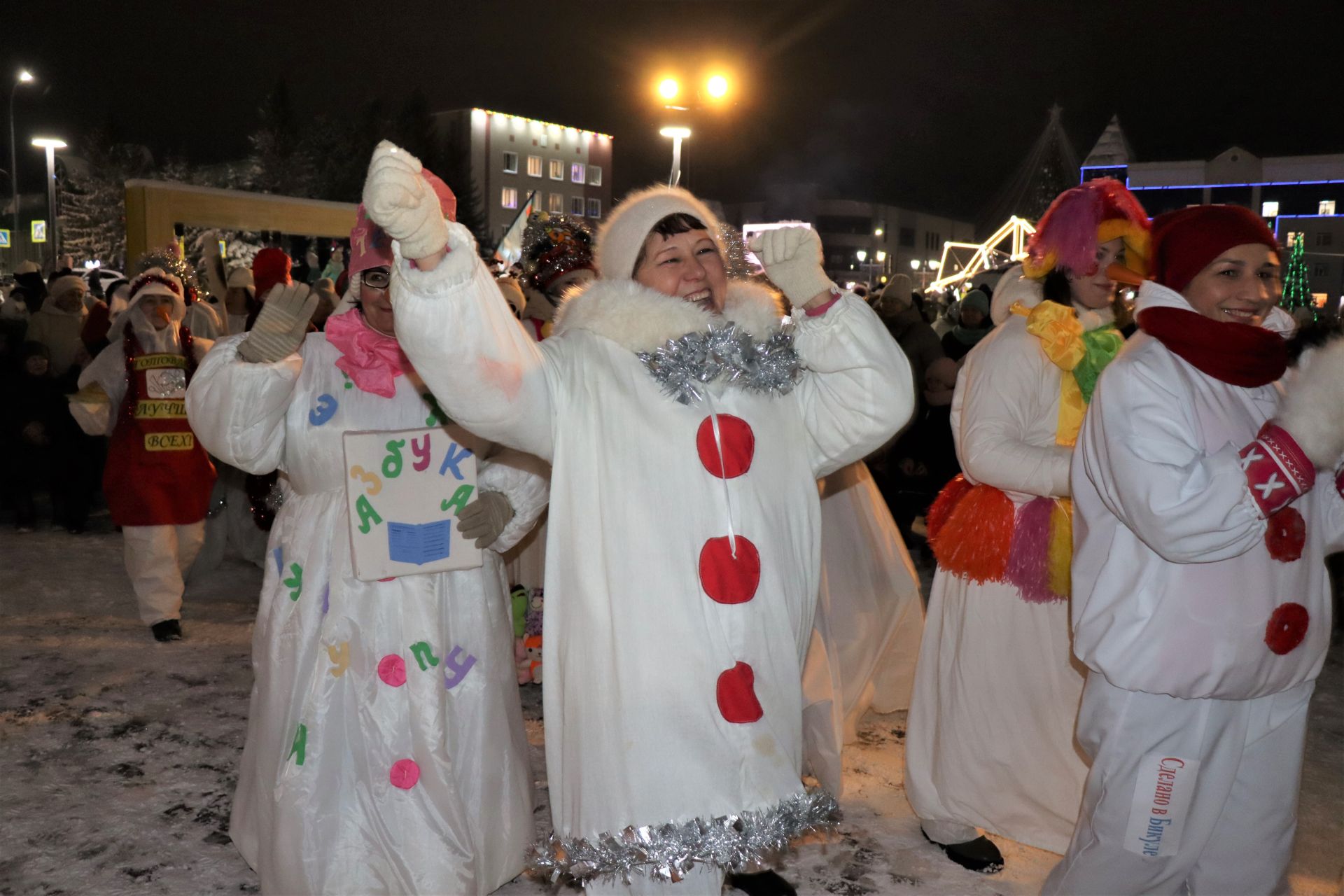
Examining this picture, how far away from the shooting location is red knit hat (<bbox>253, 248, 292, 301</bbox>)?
19.5 feet

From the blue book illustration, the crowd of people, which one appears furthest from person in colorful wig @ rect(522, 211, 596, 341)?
the blue book illustration

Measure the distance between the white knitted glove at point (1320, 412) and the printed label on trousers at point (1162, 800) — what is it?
0.80 meters

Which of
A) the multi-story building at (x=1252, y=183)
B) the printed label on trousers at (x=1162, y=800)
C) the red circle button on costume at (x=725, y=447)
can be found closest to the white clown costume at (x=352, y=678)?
the red circle button on costume at (x=725, y=447)

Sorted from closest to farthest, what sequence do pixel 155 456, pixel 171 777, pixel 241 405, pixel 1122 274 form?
1. pixel 241 405
2. pixel 1122 274
3. pixel 171 777
4. pixel 155 456

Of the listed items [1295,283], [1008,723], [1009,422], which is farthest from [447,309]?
[1295,283]

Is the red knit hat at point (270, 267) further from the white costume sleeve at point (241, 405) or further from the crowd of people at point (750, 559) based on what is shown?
the white costume sleeve at point (241, 405)

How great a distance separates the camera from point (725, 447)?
2410mm

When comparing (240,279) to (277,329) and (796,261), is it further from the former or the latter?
(796,261)

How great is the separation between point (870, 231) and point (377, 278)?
7100 cm

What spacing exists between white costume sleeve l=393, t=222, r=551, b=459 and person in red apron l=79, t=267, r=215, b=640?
4.69 meters

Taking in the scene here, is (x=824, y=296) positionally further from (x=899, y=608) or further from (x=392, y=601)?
(x=899, y=608)

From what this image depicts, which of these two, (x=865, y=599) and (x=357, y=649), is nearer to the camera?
(x=357, y=649)

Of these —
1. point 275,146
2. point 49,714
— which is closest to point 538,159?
point 275,146

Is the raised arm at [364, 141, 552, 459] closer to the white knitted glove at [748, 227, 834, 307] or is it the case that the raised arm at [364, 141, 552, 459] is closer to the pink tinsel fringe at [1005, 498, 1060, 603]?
the white knitted glove at [748, 227, 834, 307]
